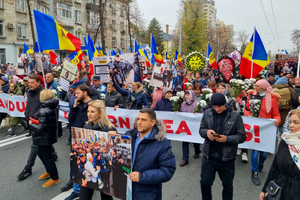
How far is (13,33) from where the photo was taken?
95.6 feet

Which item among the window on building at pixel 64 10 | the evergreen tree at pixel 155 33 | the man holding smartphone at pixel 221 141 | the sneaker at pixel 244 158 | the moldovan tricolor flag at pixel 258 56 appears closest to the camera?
the man holding smartphone at pixel 221 141

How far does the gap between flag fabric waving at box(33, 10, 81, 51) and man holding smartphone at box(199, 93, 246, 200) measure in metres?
4.97

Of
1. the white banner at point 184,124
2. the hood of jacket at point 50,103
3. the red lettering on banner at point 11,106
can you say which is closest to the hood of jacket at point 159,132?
the hood of jacket at point 50,103

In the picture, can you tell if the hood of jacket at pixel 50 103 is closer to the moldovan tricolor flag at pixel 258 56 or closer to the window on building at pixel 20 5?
the moldovan tricolor flag at pixel 258 56

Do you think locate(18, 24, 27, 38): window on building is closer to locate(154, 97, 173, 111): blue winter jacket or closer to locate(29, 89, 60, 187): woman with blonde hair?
locate(154, 97, 173, 111): blue winter jacket

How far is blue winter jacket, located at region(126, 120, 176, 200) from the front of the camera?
7.82 feet

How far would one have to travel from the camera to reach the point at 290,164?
2389 mm

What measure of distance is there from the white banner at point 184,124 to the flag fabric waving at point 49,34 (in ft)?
5.89

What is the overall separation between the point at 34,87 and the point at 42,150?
1.37 m

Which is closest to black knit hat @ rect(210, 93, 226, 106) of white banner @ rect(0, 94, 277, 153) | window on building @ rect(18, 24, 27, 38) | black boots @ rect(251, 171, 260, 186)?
white banner @ rect(0, 94, 277, 153)

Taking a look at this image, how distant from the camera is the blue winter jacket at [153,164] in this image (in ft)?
7.82

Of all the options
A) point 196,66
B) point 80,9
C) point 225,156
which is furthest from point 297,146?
point 80,9

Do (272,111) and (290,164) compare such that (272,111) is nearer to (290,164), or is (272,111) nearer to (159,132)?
(290,164)

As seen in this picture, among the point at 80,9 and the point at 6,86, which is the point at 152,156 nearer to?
the point at 6,86
